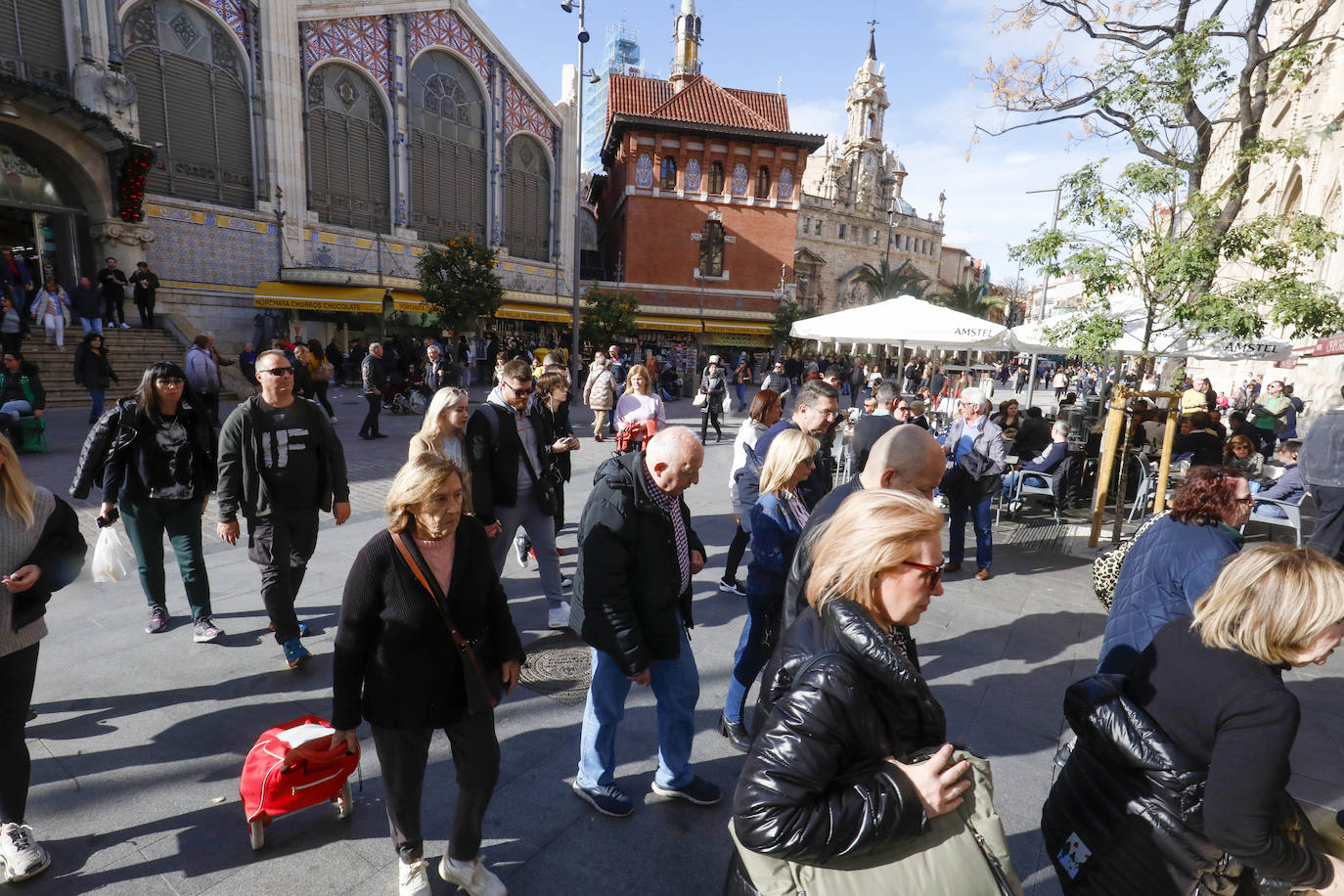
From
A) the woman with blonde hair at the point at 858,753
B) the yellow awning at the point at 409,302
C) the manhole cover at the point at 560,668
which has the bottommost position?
the manhole cover at the point at 560,668

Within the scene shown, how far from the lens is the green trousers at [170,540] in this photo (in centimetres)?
432

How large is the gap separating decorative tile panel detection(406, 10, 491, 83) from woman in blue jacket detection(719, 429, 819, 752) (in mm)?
26267

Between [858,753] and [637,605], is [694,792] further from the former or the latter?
[858,753]

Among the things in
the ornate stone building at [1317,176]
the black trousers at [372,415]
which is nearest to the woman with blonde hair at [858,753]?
the ornate stone building at [1317,176]

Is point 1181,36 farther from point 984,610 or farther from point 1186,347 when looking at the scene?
point 984,610

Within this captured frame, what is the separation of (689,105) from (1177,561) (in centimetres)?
3831

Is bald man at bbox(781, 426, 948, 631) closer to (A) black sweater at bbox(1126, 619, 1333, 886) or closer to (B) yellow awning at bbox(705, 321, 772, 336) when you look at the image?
(A) black sweater at bbox(1126, 619, 1333, 886)

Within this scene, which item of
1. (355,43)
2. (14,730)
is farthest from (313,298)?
(14,730)

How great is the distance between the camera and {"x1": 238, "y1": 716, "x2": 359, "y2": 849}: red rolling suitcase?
273cm

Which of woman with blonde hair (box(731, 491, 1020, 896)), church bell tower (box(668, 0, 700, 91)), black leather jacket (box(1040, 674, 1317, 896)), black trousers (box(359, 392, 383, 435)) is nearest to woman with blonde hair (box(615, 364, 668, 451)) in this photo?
black leather jacket (box(1040, 674, 1317, 896))

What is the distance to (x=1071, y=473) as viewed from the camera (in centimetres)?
912

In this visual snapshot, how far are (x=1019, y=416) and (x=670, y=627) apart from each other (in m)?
9.35

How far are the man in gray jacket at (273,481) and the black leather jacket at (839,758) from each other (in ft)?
11.8

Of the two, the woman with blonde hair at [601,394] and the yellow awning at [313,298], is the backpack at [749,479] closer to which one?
the woman with blonde hair at [601,394]
